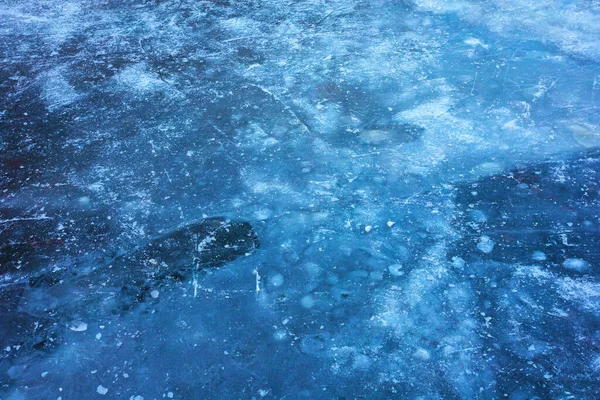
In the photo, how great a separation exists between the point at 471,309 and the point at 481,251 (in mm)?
446

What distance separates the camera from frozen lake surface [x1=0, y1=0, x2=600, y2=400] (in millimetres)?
2283

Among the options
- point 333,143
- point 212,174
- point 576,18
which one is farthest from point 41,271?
point 576,18

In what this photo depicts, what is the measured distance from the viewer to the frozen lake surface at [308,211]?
89.9 inches

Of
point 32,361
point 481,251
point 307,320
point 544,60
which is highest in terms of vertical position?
point 544,60

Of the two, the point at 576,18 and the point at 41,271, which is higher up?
the point at 576,18

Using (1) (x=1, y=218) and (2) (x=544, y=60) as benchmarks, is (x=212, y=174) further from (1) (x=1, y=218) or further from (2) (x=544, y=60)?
(2) (x=544, y=60)

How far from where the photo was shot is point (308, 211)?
9.91 ft

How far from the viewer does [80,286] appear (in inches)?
105

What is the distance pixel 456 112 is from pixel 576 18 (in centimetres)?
238

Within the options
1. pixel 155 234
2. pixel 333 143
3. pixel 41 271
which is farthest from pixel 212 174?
pixel 41 271

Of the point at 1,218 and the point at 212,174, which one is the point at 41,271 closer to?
the point at 1,218

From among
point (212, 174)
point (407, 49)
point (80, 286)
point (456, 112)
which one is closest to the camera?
point (80, 286)

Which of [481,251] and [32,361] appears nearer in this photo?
[32,361]

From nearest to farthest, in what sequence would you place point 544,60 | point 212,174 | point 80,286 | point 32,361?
point 32,361, point 80,286, point 212,174, point 544,60
